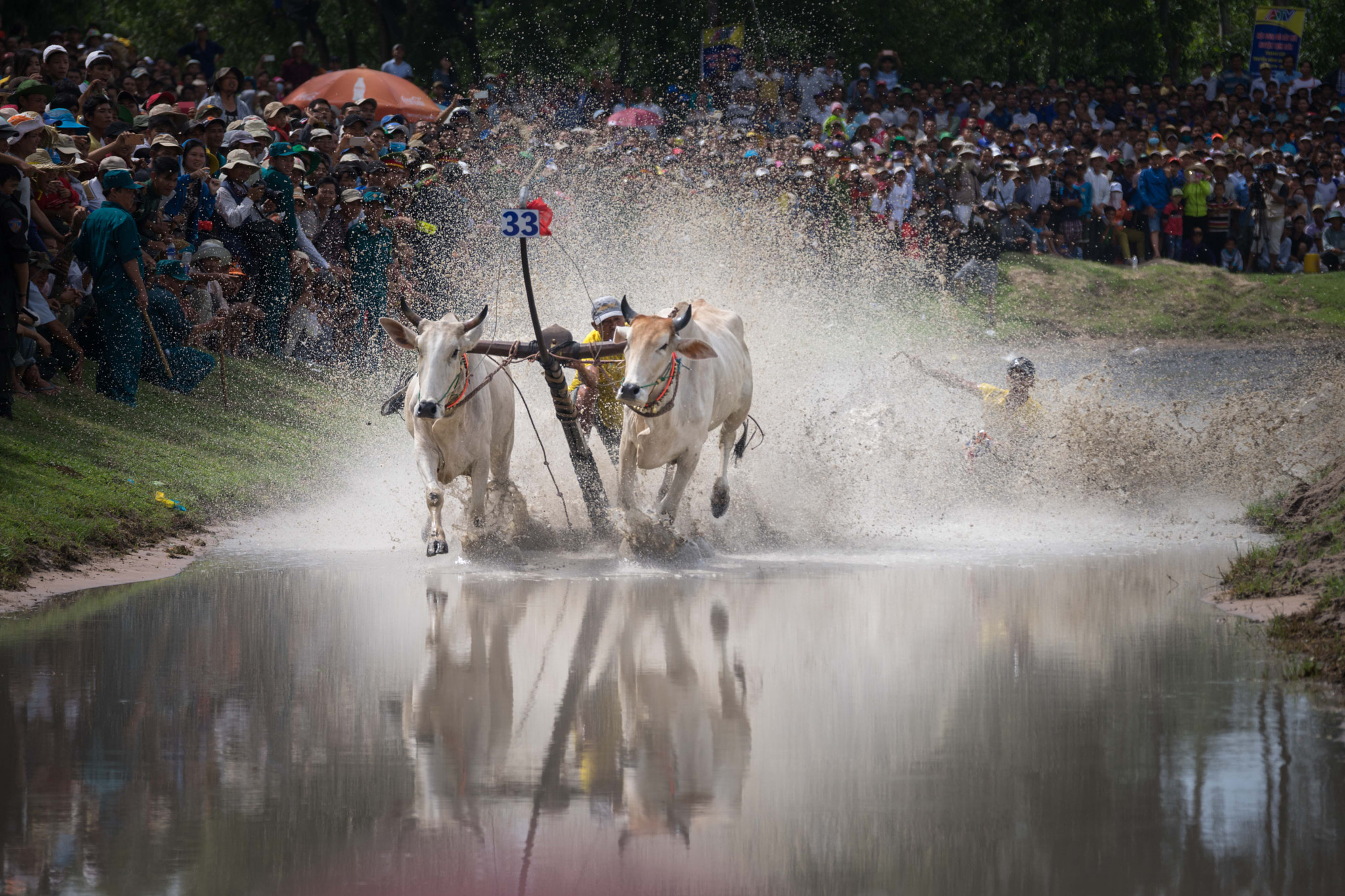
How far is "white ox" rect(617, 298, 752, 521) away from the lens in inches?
406

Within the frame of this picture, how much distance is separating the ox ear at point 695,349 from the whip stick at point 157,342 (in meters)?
5.73

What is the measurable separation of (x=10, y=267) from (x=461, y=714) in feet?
21.7

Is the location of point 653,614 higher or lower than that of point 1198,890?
higher

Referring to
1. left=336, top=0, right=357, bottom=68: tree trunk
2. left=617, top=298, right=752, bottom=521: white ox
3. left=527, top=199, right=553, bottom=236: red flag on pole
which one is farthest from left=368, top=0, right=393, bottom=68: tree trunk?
left=617, top=298, right=752, bottom=521: white ox

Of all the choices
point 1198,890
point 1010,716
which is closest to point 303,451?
point 1010,716

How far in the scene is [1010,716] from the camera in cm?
668

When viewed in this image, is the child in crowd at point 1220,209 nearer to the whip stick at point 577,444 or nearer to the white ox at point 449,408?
the whip stick at point 577,444

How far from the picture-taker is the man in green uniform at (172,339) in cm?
1484

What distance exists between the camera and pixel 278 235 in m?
16.4

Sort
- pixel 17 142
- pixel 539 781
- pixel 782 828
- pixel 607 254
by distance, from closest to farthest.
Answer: pixel 782 828 < pixel 539 781 < pixel 17 142 < pixel 607 254

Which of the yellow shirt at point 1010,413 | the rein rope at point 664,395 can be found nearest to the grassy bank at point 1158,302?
the yellow shirt at point 1010,413

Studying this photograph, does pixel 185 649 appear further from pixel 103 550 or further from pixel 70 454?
pixel 70 454

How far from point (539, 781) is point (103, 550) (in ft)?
18.8

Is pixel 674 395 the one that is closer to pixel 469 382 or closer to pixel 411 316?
pixel 469 382
